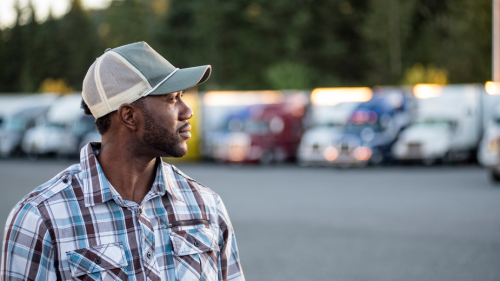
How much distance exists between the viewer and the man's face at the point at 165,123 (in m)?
2.12

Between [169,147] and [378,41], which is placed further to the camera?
[378,41]

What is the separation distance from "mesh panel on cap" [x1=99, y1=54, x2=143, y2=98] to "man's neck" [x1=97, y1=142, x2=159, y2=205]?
0.81 ft

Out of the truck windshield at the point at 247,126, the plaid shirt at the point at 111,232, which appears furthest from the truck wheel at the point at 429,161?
the plaid shirt at the point at 111,232

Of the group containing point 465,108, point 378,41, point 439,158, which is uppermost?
point 378,41

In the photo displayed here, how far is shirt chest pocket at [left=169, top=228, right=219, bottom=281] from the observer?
205cm

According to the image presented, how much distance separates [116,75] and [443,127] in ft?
71.5

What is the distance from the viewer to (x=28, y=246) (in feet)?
6.06

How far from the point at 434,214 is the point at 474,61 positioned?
128ft

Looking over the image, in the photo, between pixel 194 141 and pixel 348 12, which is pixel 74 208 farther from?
pixel 348 12

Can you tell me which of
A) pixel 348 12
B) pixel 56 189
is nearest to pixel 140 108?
pixel 56 189

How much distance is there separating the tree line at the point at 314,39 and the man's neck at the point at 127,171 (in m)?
38.9

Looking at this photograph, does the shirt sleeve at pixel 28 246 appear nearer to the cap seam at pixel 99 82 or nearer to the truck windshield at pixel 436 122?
the cap seam at pixel 99 82

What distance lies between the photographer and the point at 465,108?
23.1 m

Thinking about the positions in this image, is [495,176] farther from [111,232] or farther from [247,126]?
[111,232]
